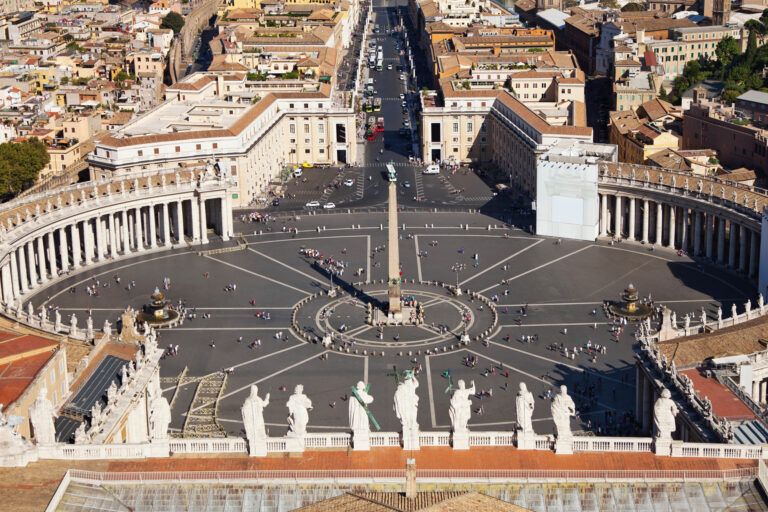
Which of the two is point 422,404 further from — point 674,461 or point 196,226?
point 196,226

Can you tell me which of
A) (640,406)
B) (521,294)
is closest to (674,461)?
(640,406)

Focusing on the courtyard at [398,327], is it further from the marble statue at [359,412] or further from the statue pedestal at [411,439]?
the marble statue at [359,412]

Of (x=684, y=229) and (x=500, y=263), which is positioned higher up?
(x=684, y=229)

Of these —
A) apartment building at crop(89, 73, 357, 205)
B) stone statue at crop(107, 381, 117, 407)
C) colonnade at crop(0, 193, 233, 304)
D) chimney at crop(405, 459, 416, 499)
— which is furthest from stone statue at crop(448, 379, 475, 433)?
apartment building at crop(89, 73, 357, 205)

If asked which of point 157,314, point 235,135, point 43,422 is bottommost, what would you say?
point 157,314

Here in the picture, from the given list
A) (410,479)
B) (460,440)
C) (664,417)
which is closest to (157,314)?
(460,440)

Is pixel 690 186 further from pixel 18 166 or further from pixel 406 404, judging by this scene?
pixel 406 404

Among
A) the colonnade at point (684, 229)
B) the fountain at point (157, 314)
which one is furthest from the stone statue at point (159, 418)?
the colonnade at point (684, 229)

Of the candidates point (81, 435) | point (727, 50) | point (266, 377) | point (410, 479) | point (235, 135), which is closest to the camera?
point (410, 479)
